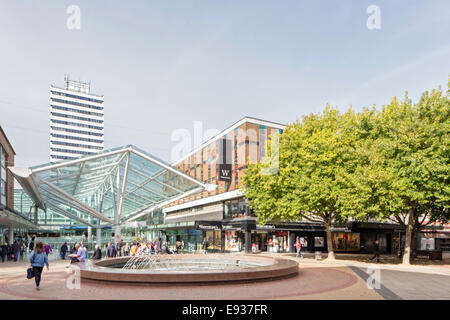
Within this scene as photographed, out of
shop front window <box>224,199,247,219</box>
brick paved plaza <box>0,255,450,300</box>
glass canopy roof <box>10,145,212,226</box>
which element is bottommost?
brick paved plaza <box>0,255,450,300</box>

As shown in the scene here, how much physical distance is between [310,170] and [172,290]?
16036 mm

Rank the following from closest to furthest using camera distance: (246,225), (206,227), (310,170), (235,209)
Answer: (310,170) < (246,225) < (206,227) < (235,209)

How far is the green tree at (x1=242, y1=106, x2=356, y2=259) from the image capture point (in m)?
25.0

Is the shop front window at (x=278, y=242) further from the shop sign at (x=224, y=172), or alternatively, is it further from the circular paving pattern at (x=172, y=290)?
the circular paving pattern at (x=172, y=290)

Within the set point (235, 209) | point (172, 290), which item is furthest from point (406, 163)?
point (235, 209)

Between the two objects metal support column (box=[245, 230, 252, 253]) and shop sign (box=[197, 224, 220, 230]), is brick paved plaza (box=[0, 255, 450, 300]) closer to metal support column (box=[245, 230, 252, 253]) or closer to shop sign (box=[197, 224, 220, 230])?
metal support column (box=[245, 230, 252, 253])

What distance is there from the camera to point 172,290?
1216 cm

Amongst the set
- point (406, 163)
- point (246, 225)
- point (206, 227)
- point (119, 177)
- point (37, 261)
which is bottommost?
point (206, 227)

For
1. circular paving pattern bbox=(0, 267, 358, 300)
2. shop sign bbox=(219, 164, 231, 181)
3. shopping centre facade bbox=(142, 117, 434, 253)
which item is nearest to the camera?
circular paving pattern bbox=(0, 267, 358, 300)

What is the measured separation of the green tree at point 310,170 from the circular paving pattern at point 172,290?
10.5 m

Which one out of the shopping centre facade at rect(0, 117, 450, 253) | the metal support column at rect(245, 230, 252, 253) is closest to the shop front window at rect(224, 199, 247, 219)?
the shopping centre facade at rect(0, 117, 450, 253)

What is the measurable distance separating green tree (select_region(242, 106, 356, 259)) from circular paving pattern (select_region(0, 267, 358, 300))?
34.6ft

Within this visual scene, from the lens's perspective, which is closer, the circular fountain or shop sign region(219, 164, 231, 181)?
the circular fountain

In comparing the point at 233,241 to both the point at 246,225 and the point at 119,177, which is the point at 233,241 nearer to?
the point at 246,225
